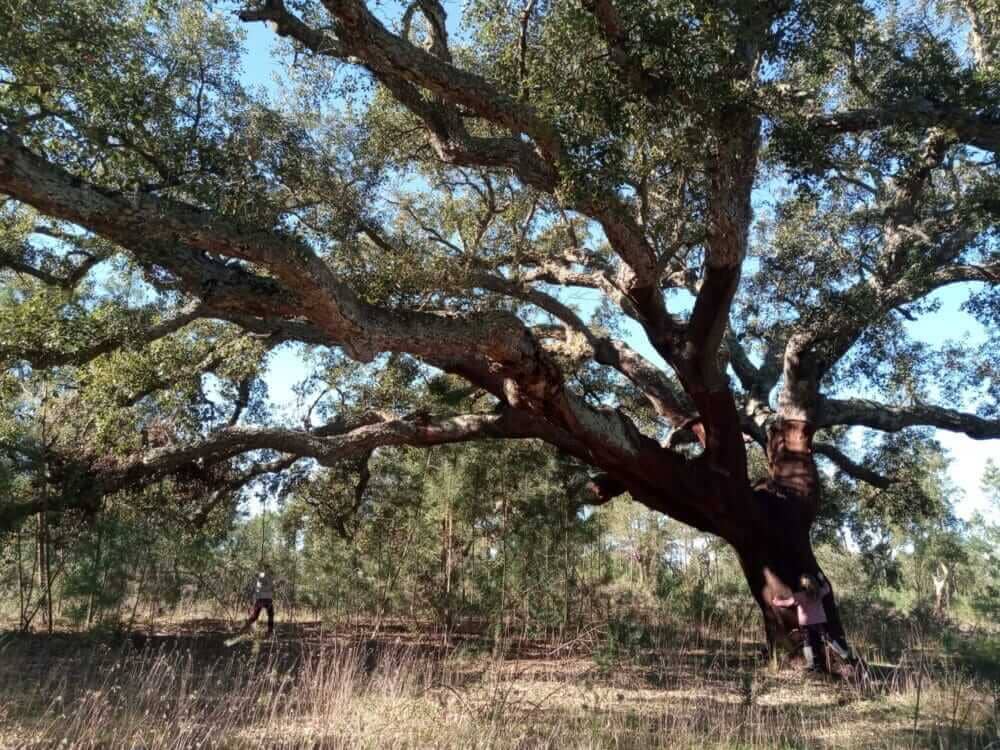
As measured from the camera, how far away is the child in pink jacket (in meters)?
7.57

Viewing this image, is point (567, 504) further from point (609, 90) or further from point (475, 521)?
point (609, 90)

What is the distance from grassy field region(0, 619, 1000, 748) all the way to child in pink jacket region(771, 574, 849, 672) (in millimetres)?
280

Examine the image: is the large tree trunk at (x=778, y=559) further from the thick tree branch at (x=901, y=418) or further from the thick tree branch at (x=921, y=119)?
the thick tree branch at (x=921, y=119)

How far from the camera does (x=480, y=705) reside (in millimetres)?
4895

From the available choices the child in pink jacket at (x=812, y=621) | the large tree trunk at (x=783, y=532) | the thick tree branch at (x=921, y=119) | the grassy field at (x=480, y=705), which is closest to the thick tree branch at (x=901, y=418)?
the large tree trunk at (x=783, y=532)

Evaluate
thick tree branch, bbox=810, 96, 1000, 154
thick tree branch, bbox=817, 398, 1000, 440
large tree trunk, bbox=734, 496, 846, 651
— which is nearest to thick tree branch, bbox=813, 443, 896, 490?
thick tree branch, bbox=817, 398, 1000, 440

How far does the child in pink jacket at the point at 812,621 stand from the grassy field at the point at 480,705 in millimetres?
280

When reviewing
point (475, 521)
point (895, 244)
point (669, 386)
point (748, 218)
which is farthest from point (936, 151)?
point (475, 521)

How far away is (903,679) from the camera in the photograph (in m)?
6.89

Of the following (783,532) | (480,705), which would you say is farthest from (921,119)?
(480,705)

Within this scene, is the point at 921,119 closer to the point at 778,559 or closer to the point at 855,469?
the point at 778,559

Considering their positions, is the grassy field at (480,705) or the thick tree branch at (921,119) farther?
the thick tree branch at (921,119)

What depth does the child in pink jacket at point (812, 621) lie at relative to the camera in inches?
298

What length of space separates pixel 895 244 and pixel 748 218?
9.90 feet
